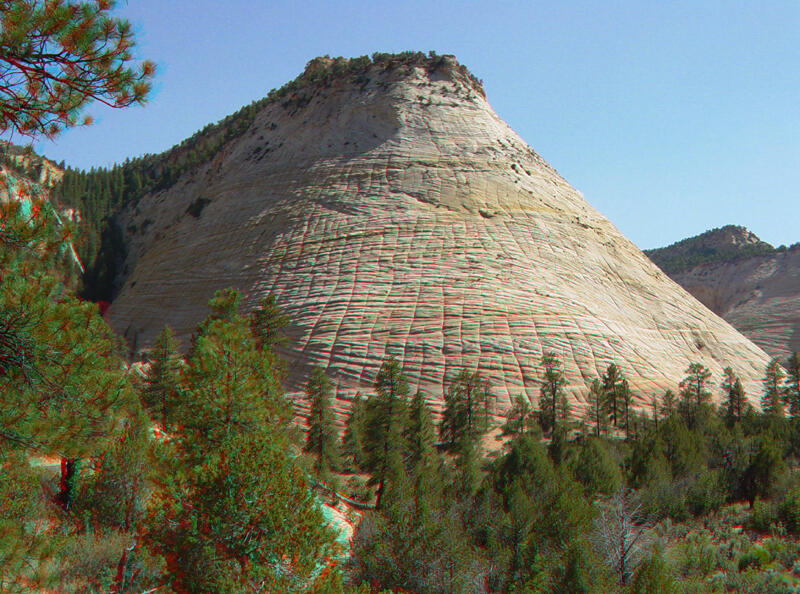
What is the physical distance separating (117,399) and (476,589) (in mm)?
7891

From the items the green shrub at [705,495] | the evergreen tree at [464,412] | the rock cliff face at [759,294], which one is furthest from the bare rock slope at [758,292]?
the green shrub at [705,495]

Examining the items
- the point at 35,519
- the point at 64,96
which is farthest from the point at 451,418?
the point at 64,96

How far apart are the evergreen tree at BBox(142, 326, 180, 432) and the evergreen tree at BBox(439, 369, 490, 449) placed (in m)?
13.0

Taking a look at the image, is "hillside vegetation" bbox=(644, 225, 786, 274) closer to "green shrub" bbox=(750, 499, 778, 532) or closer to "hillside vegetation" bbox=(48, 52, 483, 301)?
"hillside vegetation" bbox=(48, 52, 483, 301)

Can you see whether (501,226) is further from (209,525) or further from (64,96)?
(64,96)

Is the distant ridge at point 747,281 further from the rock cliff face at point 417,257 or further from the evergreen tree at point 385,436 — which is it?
the evergreen tree at point 385,436

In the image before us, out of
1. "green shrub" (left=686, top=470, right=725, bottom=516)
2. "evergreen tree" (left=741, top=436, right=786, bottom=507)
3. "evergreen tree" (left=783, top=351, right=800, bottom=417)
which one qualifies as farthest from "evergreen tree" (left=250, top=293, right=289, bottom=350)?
"evergreen tree" (left=783, top=351, right=800, bottom=417)

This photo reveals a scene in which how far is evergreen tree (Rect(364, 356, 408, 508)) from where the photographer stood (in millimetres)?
24312

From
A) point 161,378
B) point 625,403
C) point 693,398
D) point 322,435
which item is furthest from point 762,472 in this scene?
point 161,378

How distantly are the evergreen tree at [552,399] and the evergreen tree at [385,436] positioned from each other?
8474 millimetres

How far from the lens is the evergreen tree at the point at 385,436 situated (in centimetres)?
2431

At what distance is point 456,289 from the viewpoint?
39.6 metres

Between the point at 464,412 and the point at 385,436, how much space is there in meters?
6.43

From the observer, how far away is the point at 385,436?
2517cm
